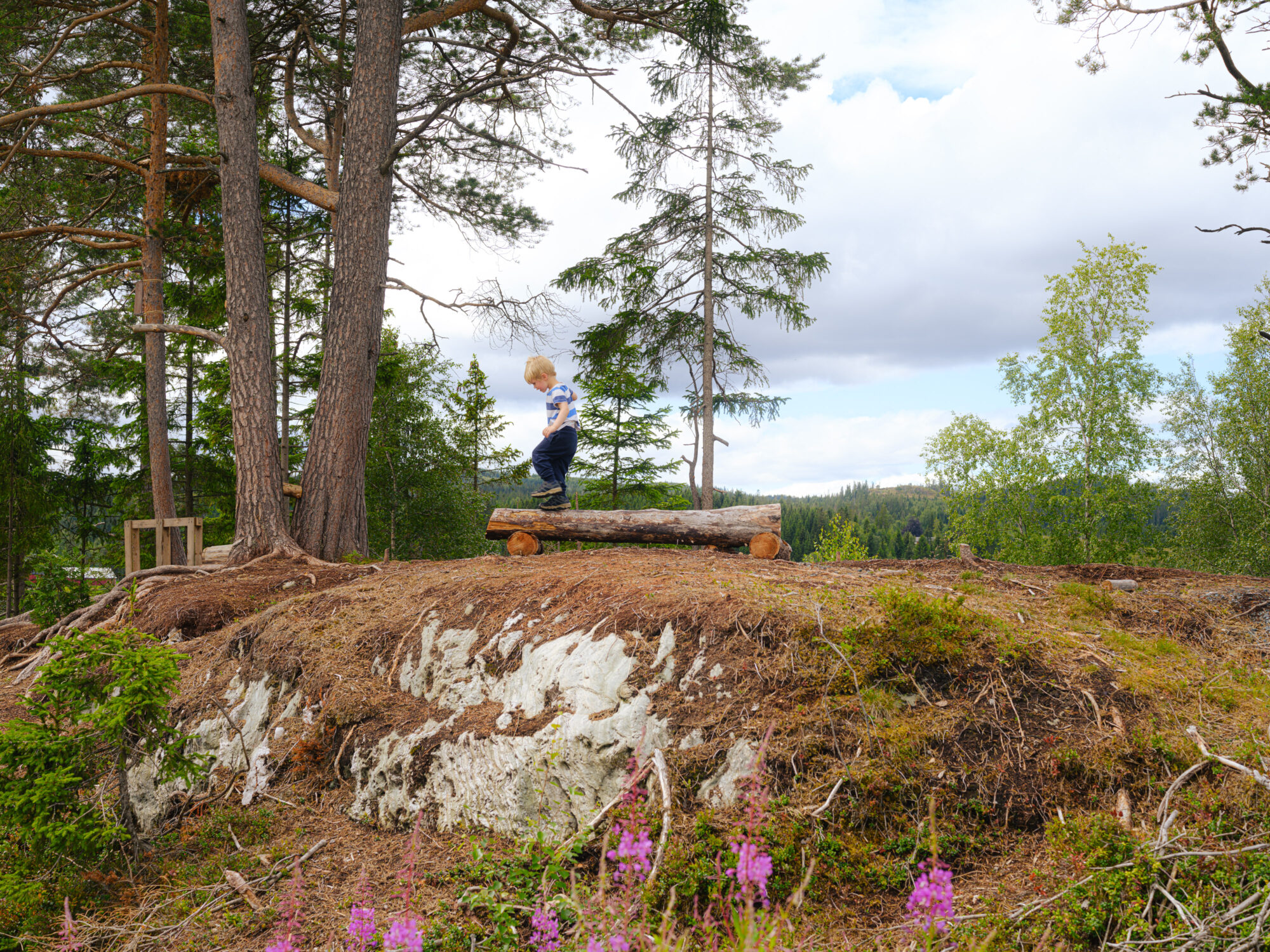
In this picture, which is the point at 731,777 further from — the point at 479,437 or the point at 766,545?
the point at 479,437

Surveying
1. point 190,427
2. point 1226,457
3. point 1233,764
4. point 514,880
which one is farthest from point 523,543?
point 1226,457

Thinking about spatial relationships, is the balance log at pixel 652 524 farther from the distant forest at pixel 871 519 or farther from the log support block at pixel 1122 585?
the distant forest at pixel 871 519

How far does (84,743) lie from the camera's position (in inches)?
159

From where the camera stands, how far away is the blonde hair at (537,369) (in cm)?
841

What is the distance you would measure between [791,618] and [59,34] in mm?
14790

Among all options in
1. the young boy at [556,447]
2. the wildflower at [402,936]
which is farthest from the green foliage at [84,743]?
the young boy at [556,447]

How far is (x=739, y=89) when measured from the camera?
14.5 metres

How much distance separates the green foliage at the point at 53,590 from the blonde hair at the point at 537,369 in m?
6.78

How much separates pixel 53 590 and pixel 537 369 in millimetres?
7318

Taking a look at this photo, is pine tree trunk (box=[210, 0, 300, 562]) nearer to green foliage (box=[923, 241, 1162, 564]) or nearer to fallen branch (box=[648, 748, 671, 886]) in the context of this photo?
fallen branch (box=[648, 748, 671, 886])

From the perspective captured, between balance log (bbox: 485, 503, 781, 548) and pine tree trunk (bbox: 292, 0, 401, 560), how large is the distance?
249 cm

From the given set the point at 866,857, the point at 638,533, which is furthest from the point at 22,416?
the point at 866,857

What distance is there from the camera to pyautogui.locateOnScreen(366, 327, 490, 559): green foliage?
81.8 ft

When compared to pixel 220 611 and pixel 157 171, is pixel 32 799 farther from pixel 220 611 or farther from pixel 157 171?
pixel 157 171
